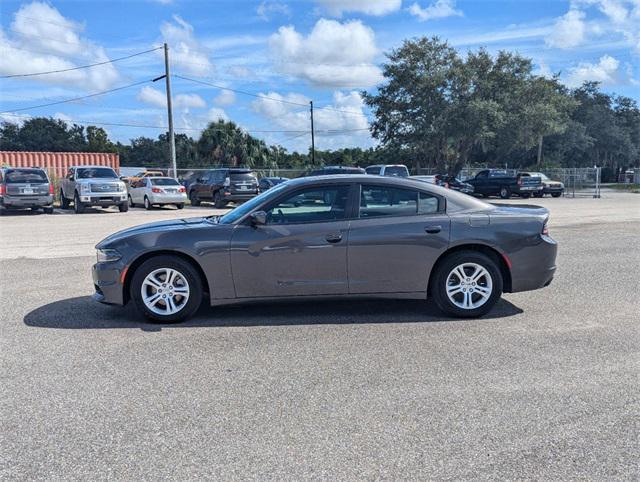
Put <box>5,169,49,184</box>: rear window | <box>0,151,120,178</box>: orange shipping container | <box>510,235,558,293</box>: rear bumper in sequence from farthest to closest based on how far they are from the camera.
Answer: <box>0,151,120,178</box>: orange shipping container
<box>5,169,49,184</box>: rear window
<box>510,235,558,293</box>: rear bumper

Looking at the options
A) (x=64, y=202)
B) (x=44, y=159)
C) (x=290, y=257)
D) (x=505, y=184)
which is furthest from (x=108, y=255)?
(x=44, y=159)

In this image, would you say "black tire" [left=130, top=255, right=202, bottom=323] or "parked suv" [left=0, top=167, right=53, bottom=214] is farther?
"parked suv" [left=0, top=167, right=53, bottom=214]

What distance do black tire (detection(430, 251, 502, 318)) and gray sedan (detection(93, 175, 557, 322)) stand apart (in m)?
0.01

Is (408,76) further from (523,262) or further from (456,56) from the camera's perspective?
(523,262)

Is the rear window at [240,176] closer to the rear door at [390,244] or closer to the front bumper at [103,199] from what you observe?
the front bumper at [103,199]

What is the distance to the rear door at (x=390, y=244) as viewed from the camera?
5758mm

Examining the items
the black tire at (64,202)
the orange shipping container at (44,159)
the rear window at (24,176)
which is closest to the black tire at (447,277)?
the rear window at (24,176)

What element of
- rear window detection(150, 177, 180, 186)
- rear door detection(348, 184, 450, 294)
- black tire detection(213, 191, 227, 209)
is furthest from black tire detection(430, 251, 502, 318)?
rear window detection(150, 177, 180, 186)

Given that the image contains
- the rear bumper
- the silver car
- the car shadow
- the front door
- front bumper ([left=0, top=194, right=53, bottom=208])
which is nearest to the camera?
the front door

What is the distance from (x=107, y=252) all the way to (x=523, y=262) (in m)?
4.40

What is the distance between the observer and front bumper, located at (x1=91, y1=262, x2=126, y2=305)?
18.8 feet

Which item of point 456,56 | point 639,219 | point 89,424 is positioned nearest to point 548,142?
point 456,56

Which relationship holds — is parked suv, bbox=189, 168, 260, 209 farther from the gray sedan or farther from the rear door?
the rear door

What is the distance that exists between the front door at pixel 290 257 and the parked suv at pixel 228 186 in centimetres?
1805
